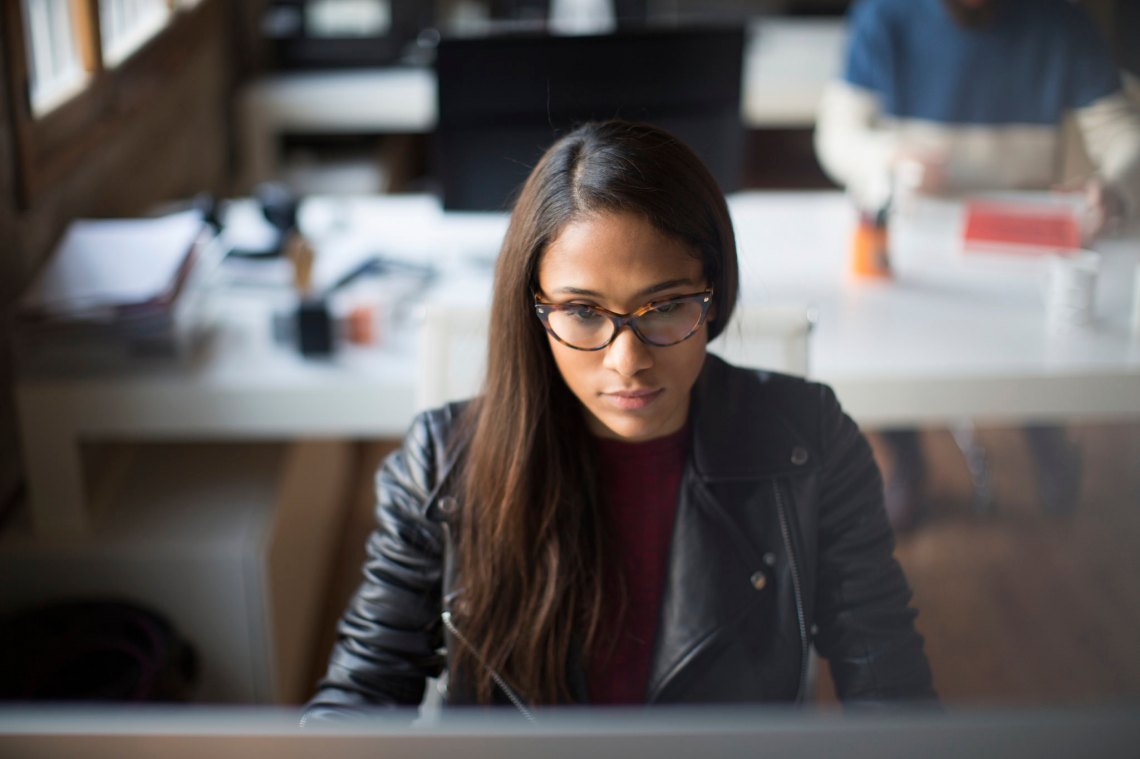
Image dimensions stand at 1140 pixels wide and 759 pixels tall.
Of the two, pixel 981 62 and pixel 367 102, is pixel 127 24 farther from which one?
pixel 981 62

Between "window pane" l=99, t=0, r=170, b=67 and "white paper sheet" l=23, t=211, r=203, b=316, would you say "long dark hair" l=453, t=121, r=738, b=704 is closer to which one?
"white paper sheet" l=23, t=211, r=203, b=316

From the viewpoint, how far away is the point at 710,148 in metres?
2.01

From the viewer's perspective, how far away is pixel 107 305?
1.81m

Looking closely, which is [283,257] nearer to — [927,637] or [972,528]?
Result: [972,528]

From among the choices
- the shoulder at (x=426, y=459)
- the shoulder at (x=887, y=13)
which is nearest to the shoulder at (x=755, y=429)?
the shoulder at (x=426, y=459)

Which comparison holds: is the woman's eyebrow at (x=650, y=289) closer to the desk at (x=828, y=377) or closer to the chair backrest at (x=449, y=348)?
the chair backrest at (x=449, y=348)

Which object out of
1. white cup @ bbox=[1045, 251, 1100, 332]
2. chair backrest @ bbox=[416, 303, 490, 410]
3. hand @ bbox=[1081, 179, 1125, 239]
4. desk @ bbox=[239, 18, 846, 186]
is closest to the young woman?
chair backrest @ bbox=[416, 303, 490, 410]

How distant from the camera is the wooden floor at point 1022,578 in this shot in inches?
40.4

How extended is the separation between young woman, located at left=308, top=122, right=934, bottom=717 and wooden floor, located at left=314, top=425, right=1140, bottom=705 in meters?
0.05

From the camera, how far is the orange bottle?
83.7 inches

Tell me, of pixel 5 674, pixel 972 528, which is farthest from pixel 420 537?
pixel 972 528

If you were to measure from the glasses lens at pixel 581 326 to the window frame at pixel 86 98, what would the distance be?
1341 mm

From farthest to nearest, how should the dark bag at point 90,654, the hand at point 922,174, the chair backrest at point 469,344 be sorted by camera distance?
the hand at point 922,174, the dark bag at point 90,654, the chair backrest at point 469,344

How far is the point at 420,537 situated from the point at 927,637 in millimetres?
418
